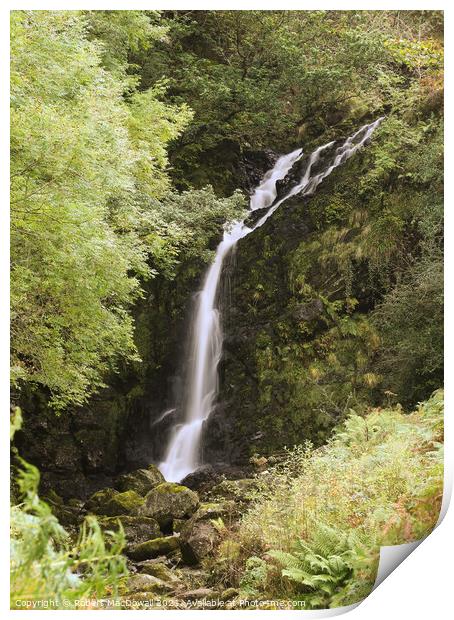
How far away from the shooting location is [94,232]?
5.52 meters

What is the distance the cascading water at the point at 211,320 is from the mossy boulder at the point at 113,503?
0.43 meters

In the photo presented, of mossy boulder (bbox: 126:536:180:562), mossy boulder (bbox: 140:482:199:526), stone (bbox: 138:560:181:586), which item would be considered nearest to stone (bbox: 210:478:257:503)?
mossy boulder (bbox: 140:482:199:526)

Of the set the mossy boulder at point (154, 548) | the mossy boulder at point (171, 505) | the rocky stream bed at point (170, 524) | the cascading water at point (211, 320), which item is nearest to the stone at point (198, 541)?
the rocky stream bed at point (170, 524)

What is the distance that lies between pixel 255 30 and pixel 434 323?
Answer: 2.93m

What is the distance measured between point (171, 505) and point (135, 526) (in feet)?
1.15

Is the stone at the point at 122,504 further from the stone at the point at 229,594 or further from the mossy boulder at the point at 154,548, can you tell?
the stone at the point at 229,594

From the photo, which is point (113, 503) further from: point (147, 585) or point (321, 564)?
point (321, 564)

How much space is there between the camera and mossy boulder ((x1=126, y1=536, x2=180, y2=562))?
536 cm

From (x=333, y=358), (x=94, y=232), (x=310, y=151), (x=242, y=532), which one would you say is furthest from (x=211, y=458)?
(x=310, y=151)

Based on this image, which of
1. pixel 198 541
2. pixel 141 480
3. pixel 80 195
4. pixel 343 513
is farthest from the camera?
pixel 141 480

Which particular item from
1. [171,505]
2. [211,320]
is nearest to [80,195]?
[211,320]

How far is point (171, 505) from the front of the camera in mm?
5711

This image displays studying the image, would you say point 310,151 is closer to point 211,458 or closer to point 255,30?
point 255,30

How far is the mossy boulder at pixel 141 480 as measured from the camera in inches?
231
